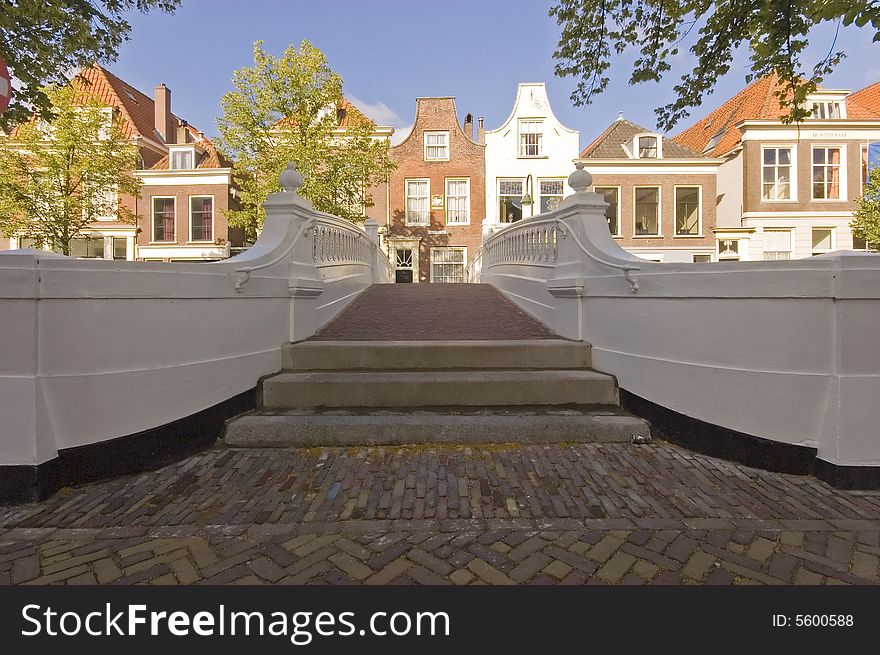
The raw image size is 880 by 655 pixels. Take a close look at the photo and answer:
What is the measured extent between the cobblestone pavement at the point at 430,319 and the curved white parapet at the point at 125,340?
1005 millimetres

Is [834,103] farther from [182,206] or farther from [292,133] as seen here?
[182,206]

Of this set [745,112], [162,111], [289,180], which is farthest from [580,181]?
[162,111]

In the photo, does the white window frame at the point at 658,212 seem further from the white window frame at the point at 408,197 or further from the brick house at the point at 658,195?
the white window frame at the point at 408,197

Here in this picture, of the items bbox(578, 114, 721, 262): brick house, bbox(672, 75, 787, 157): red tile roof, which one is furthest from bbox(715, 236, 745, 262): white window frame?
bbox(672, 75, 787, 157): red tile roof

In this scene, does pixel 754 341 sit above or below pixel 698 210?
below

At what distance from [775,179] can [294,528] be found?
95.9 ft

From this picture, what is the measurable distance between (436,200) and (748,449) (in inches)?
861

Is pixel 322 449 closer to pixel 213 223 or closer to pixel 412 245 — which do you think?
pixel 412 245

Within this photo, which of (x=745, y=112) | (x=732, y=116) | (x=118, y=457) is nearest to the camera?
(x=118, y=457)

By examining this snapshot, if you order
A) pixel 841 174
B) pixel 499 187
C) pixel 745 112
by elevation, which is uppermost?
pixel 745 112

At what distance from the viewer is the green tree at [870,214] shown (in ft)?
66.3

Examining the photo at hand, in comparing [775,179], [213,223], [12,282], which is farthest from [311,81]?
[775,179]

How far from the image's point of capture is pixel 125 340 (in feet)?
10.3

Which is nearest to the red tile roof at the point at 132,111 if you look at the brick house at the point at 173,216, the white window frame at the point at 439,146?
the brick house at the point at 173,216
